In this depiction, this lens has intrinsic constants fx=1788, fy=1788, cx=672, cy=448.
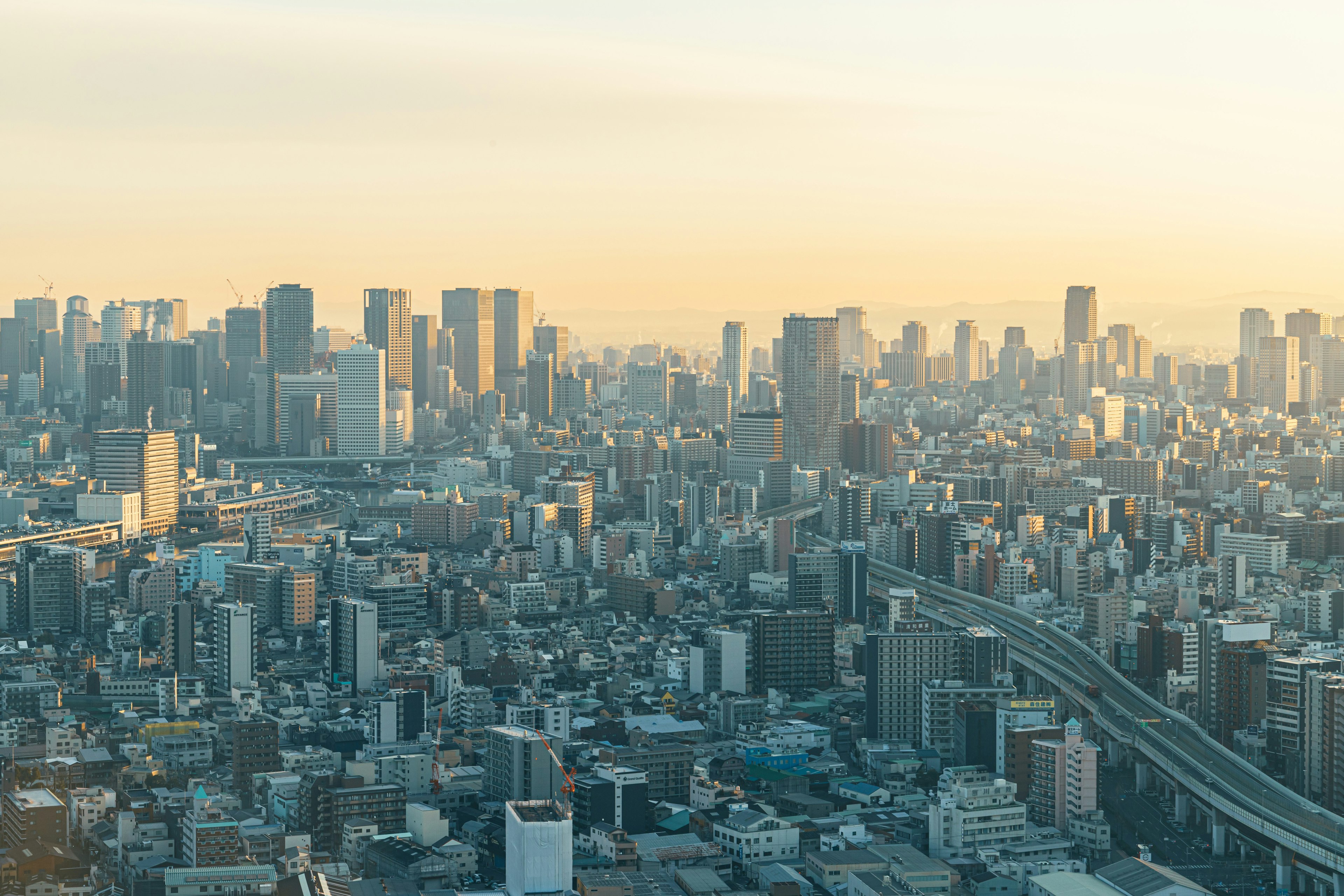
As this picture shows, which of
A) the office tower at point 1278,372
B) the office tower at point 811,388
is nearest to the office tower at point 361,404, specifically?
the office tower at point 811,388

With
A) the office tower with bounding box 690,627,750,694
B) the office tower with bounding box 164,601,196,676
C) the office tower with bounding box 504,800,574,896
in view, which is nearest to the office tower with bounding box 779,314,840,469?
the office tower with bounding box 690,627,750,694

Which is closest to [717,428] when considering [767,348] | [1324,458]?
A: [767,348]

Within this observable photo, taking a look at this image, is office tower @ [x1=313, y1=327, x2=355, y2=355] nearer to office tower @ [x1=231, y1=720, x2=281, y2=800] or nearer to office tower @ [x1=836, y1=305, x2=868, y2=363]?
office tower @ [x1=836, y1=305, x2=868, y2=363]

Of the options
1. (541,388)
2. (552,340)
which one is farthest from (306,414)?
(552,340)

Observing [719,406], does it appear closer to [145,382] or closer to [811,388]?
[811,388]

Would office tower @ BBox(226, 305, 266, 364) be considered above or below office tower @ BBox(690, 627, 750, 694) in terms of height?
above

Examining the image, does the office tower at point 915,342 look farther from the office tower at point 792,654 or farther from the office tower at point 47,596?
the office tower at point 792,654
